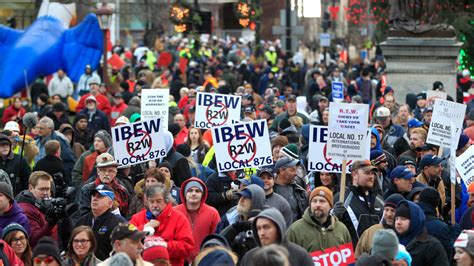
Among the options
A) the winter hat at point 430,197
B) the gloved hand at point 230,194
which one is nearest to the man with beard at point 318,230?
the winter hat at point 430,197

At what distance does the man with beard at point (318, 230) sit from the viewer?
→ 35.6 feet

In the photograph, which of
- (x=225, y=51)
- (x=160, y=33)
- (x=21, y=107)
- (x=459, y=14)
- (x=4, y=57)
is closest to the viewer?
(x=21, y=107)

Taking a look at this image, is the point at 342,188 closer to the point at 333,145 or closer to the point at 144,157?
the point at 333,145

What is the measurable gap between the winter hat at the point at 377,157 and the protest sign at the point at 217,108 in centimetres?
A: 436

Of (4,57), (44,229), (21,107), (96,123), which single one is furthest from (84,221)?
(4,57)

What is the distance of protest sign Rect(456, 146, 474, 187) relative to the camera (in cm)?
1384

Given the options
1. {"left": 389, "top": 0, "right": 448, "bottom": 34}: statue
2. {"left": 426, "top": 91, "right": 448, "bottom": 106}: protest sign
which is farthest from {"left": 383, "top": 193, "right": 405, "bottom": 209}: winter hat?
{"left": 389, "top": 0, "right": 448, "bottom": 34}: statue

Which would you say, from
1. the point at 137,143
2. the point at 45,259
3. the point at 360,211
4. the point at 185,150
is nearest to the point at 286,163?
the point at 360,211

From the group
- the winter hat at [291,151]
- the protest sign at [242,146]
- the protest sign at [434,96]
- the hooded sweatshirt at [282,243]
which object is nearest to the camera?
the hooded sweatshirt at [282,243]

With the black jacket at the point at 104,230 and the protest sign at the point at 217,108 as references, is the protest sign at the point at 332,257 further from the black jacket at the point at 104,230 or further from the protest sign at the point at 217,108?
the protest sign at the point at 217,108

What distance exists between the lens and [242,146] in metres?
14.7

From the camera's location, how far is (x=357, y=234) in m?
12.2

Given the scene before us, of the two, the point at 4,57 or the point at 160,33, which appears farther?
the point at 160,33

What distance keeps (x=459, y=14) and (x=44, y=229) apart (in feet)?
91.3
